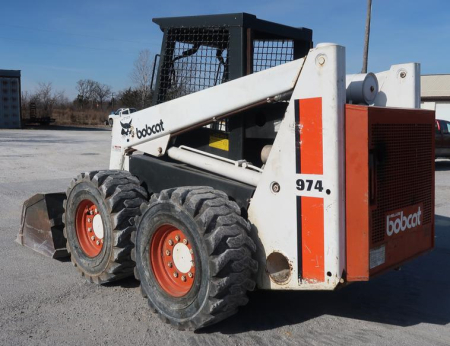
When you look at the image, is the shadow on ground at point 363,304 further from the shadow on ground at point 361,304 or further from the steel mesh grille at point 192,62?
the steel mesh grille at point 192,62

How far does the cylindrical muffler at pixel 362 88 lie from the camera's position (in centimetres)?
413

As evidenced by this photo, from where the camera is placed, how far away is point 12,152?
63.1ft

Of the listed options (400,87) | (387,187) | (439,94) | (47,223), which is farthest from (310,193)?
(439,94)

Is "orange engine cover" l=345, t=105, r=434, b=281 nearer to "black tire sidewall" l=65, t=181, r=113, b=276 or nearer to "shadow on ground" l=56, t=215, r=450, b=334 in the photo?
"shadow on ground" l=56, t=215, r=450, b=334

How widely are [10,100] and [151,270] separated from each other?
40965mm

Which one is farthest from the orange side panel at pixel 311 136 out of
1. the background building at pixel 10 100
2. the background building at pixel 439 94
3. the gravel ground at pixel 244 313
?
the background building at pixel 10 100

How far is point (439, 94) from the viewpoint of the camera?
36.5 metres

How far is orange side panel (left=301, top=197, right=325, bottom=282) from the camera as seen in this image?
3623 millimetres

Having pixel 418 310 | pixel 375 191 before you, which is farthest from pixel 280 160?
pixel 418 310

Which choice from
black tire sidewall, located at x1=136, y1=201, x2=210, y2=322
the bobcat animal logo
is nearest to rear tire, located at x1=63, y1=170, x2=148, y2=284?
black tire sidewall, located at x1=136, y1=201, x2=210, y2=322

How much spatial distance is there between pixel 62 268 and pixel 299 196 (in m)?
3.10

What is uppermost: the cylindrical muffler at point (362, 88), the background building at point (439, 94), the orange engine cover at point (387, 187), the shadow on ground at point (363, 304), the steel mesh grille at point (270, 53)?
the background building at point (439, 94)

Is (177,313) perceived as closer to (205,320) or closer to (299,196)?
(205,320)

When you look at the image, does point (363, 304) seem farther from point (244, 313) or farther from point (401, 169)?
point (401, 169)
